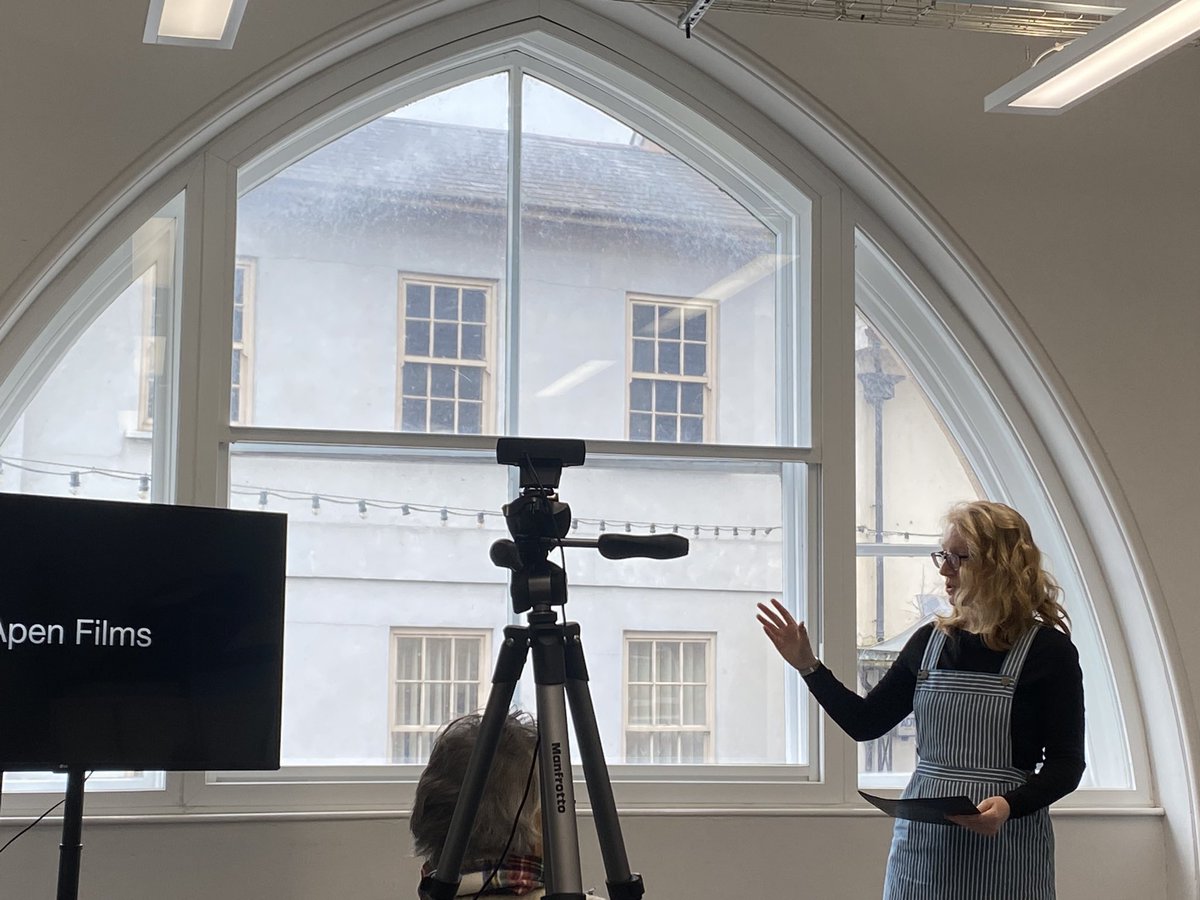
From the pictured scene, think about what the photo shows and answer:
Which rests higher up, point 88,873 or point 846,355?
point 846,355

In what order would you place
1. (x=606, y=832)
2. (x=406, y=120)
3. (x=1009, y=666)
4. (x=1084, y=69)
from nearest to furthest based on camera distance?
(x=606, y=832) < (x=1009, y=666) < (x=1084, y=69) < (x=406, y=120)

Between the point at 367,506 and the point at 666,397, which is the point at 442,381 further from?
the point at 666,397

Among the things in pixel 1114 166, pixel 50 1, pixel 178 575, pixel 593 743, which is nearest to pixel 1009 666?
pixel 593 743

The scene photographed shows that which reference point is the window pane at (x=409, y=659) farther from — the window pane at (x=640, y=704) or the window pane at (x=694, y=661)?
the window pane at (x=694, y=661)

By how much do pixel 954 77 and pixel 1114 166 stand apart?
562mm

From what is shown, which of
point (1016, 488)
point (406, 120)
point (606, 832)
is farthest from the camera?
point (1016, 488)

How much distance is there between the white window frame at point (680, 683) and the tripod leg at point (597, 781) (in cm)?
144

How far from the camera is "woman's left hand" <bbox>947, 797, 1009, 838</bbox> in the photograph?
243 cm

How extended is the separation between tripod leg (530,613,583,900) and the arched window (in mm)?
1395

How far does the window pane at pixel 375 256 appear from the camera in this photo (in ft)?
11.7

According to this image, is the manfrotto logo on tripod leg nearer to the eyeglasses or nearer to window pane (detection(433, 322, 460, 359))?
the eyeglasses

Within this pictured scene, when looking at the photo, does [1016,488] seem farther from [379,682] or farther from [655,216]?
[379,682]

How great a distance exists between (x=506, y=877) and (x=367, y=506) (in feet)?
5.72

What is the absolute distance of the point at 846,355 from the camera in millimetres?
3797
